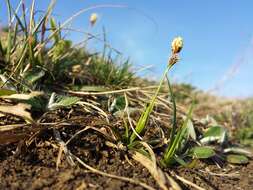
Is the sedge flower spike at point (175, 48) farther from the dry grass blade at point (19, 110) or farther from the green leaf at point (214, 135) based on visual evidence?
the green leaf at point (214, 135)

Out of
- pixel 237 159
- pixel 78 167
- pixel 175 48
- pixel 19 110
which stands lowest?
pixel 78 167

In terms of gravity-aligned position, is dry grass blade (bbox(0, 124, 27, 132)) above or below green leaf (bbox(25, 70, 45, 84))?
below

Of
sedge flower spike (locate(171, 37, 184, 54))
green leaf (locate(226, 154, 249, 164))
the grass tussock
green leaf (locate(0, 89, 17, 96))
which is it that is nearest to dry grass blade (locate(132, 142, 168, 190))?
the grass tussock

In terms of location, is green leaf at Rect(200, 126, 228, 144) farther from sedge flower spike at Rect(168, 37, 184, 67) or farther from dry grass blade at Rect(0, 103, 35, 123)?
dry grass blade at Rect(0, 103, 35, 123)

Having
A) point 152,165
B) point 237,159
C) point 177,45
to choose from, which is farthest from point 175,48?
point 237,159

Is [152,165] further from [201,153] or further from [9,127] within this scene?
[9,127]

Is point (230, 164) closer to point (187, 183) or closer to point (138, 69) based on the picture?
point (187, 183)
